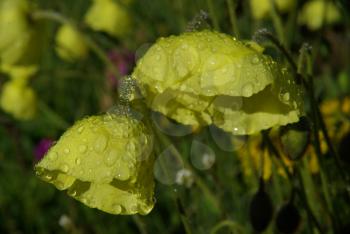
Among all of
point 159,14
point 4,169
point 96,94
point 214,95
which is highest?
point 214,95

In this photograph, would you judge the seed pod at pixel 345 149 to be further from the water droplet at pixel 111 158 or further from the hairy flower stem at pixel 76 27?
the water droplet at pixel 111 158

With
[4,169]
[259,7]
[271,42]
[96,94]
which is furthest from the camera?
[96,94]

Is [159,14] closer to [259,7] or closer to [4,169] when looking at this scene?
[4,169]

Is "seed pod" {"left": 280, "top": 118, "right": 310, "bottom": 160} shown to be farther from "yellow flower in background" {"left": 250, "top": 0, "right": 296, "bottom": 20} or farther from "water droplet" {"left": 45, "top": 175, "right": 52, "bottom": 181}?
"yellow flower in background" {"left": 250, "top": 0, "right": 296, "bottom": 20}

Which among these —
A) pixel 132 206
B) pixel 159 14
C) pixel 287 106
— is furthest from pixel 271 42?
pixel 159 14

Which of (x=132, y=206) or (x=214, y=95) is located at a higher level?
(x=214, y=95)

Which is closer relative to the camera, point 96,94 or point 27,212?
point 27,212

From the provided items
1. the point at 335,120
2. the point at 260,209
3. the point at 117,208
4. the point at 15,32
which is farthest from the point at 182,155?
the point at 117,208

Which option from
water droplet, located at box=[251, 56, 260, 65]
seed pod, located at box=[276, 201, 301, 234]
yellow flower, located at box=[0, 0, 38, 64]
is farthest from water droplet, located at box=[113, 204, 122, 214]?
yellow flower, located at box=[0, 0, 38, 64]
